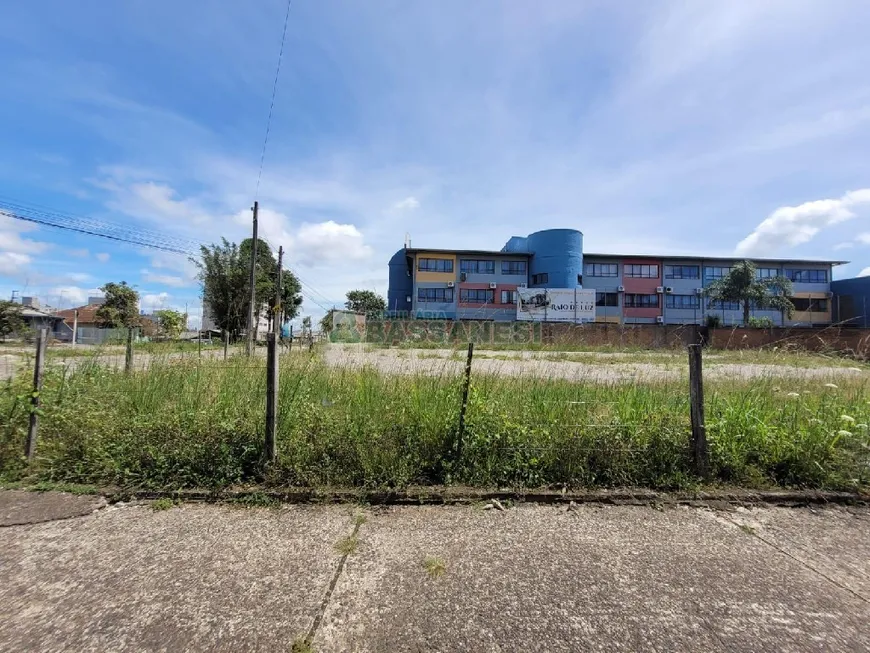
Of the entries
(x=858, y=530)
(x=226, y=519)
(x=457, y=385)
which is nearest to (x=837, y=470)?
(x=858, y=530)

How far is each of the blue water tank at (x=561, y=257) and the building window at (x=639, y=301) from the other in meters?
7.41

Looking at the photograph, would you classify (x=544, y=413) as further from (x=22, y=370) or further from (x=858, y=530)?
(x=22, y=370)

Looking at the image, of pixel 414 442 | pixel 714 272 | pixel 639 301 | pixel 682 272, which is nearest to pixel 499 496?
pixel 414 442

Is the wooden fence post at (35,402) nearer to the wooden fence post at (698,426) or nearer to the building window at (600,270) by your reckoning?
the wooden fence post at (698,426)

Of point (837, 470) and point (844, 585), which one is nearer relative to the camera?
point (844, 585)

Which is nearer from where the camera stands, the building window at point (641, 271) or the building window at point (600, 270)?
the building window at point (641, 271)

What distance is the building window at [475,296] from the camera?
163ft

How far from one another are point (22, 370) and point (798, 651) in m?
7.32

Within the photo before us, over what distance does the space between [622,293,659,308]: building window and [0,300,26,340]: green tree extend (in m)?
58.2

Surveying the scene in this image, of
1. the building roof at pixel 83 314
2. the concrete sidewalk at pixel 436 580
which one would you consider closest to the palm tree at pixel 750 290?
the concrete sidewalk at pixel 436 580

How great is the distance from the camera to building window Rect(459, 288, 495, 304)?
49.7 m

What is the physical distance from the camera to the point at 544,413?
13.8ft

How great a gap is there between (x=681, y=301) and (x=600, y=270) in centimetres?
1095

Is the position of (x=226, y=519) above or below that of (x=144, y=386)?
below
